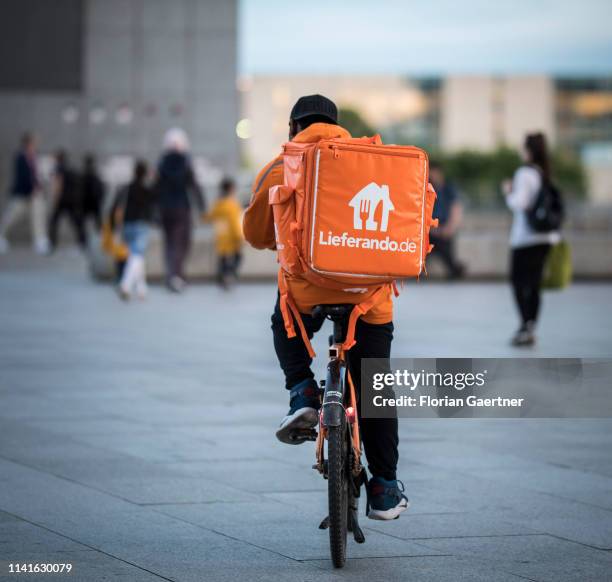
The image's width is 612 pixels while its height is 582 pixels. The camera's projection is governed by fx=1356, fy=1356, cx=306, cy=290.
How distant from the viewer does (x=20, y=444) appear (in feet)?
22.6

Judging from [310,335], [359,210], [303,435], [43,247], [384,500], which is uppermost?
[359,210]

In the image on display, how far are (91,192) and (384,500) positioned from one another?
21.1m

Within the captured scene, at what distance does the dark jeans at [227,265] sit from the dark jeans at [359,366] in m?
13.6

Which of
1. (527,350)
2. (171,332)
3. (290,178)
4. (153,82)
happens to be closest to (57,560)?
(290,178)

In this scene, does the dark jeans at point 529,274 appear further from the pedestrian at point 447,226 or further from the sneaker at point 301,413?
the pedestrian at point 447,226

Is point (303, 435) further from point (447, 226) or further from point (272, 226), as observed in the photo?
point (447, 226)

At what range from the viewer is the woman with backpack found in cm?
1144

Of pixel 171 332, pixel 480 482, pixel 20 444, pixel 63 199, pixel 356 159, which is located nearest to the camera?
pixel 356 159

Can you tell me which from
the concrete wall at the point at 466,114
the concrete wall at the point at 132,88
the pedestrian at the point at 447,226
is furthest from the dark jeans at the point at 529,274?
the concrete wall at the point at 466,114

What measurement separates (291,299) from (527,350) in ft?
21.9

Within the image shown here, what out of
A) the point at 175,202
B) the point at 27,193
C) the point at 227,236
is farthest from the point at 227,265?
the point at 27,193

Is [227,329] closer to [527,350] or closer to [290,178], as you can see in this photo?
[527,350]

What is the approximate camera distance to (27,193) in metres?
25.0

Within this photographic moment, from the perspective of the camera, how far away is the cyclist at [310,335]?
4793 millimetres
